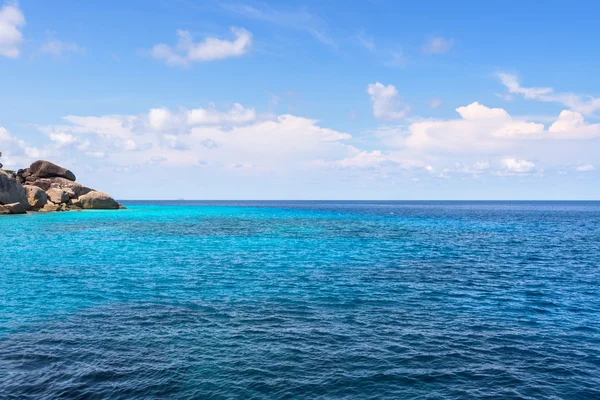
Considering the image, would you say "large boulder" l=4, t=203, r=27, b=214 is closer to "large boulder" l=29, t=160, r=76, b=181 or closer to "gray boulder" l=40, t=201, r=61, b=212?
"gray boulder" l=40, t=201, r=61, b=212

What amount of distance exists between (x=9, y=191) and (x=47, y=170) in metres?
28.7

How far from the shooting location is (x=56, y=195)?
334ft

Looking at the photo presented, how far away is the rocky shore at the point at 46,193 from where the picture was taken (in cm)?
8375

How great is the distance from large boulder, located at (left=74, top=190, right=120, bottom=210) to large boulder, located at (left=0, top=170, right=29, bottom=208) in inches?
1007

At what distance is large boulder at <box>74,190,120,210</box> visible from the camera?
114 m

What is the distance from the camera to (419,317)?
20750 millimetres

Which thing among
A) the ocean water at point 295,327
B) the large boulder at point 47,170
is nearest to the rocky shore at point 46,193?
the large boulder at point 47,170

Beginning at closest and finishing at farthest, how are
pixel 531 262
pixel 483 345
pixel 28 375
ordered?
pixel 28 375 < pixel 483 345 < pixel 531 262

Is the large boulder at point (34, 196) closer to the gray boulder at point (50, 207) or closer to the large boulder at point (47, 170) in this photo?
the gray boulder at point (50, 207)

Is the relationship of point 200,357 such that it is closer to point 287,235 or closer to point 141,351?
point 141,351

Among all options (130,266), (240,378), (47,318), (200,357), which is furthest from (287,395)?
(130,266)

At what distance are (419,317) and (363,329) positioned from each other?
3.84 meters

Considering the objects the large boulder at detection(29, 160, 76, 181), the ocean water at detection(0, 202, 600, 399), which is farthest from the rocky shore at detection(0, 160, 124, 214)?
the ocean water at detection(0, 202, 600, 399)

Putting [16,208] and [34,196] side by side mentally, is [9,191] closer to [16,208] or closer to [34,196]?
[16,208]
